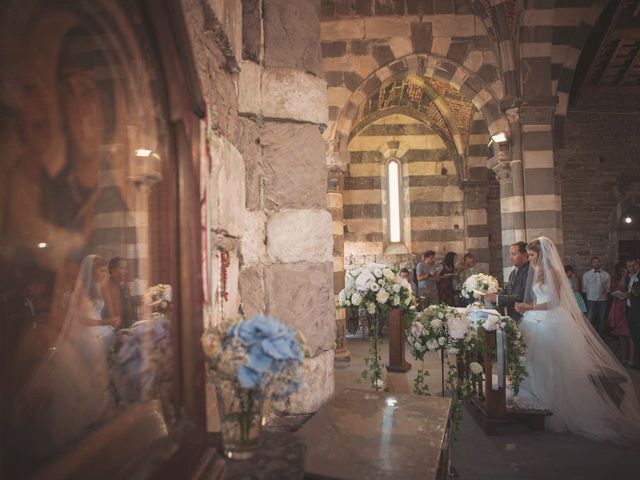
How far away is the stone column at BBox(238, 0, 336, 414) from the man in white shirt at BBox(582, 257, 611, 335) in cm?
860

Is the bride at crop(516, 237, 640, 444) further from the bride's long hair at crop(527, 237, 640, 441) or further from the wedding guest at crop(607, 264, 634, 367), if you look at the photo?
the wedding guest at crop(607, 264, 634, 367)

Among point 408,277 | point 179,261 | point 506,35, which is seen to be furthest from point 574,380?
point 408,277

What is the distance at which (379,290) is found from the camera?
15.6 feet

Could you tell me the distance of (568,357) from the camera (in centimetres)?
481

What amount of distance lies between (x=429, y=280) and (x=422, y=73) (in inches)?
162

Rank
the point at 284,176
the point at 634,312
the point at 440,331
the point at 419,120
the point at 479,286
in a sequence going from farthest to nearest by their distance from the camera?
the point at 419,120, the point at 634,312, the point at 479,286, the point at 440,331, the point at 284,176

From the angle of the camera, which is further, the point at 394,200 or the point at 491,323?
the point at 394,200

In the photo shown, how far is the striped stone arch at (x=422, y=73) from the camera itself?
8.37 meters

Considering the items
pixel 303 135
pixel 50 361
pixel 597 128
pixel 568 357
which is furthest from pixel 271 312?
pixel 597 128

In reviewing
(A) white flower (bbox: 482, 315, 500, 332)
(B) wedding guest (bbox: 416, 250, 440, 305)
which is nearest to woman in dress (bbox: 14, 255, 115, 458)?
(A) white flower (bbox: 482, 315, 500, 332)

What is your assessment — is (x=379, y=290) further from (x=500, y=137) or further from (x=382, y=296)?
(x=500, y=137)

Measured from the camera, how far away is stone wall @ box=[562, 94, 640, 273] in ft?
45.9

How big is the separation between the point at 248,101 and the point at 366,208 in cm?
1143

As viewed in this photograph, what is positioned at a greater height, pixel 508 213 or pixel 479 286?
pixel 508 213
